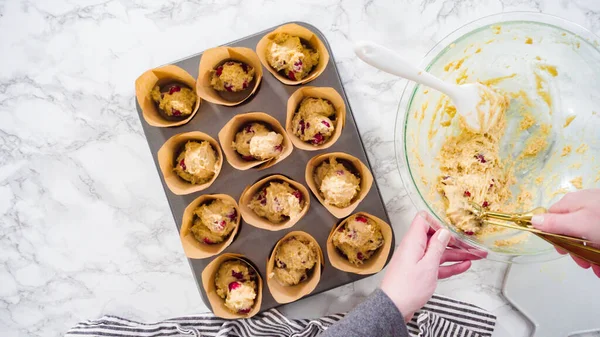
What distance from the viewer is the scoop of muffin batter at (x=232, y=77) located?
5.99ft

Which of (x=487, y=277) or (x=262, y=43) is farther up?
(x=262, y=43)

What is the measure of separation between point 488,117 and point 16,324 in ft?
7.09

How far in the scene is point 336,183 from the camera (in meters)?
1.77

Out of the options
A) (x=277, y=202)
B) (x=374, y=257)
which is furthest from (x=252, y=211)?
(x=374, y=257)

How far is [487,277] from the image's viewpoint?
2.02 metres

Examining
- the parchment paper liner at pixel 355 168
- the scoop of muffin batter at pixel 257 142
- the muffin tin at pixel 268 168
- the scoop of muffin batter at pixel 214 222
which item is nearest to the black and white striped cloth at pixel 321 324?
the muffin tin at pixel 268 168

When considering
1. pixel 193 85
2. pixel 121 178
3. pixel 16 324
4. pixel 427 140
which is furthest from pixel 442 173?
pixel 16 324

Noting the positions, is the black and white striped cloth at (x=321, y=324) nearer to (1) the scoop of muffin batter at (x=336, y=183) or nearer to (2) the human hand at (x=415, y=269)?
(2) the human hand at (x=415, y=269)

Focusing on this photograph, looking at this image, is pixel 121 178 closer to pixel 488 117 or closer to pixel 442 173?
pixel 442 173

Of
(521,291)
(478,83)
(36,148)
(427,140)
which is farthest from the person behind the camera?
(36,148)

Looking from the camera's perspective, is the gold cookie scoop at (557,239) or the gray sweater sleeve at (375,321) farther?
the gray sweater sleeve at (375,321)

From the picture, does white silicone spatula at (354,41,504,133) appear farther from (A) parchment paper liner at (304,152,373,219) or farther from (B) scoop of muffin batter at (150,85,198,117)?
(B) scoop of muffin batter at (150,85,198,117)

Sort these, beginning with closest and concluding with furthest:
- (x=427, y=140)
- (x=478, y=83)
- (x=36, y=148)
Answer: (x=478, y=83) → (x=427, y=140) → (x=36, y=148)

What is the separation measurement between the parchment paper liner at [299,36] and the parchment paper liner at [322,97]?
5 cm
